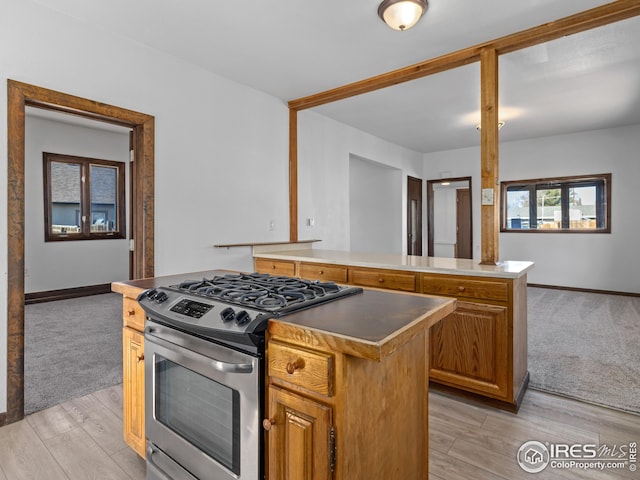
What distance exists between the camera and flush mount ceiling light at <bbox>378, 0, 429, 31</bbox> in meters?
2.33

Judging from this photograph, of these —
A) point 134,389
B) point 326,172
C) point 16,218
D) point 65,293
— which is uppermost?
point 326,172

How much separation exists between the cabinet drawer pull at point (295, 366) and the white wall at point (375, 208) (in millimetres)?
5936

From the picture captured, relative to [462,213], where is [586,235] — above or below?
below

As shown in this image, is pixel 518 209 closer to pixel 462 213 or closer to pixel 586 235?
pixel 586 235

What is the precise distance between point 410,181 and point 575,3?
4.92 meters

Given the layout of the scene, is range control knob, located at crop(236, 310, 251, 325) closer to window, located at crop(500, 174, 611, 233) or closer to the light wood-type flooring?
the light wood-type flooring

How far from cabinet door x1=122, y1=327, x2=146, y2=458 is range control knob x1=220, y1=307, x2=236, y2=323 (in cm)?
75

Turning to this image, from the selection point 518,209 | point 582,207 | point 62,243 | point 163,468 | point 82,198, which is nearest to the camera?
point 163,468

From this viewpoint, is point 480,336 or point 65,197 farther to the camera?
point 65,197

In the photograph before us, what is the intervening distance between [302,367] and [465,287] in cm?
175

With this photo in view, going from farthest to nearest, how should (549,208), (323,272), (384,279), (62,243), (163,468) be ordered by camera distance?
(549,208), (62,243), (323,272), (384,279), (163,468)

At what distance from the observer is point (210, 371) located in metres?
1.31

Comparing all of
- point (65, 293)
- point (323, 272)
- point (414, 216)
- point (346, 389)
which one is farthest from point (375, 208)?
point (346, 389)

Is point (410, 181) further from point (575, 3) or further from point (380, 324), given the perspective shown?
point (380, 324)
